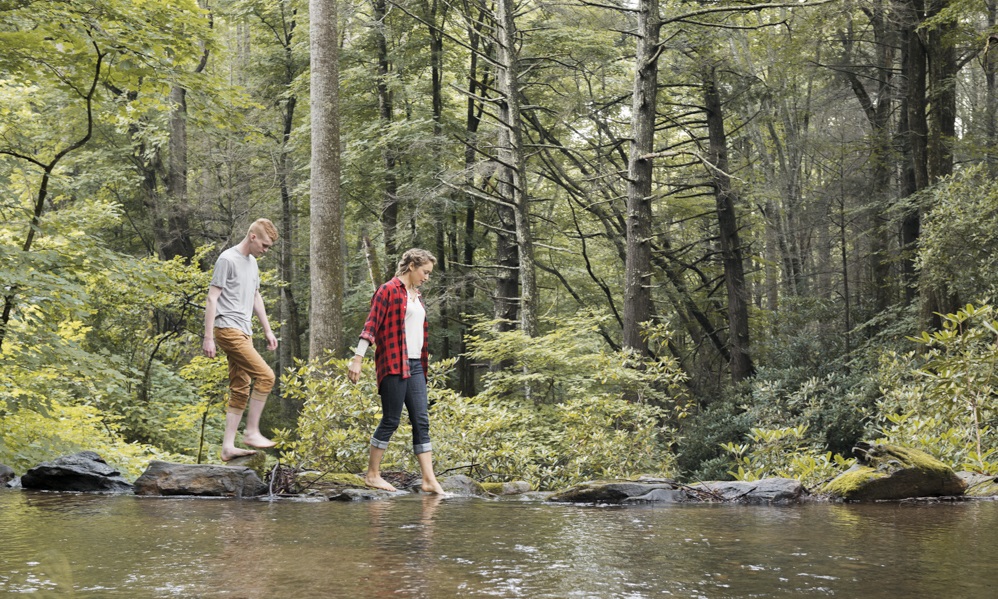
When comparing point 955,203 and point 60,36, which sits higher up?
point 60,36

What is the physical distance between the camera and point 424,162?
67.9ft

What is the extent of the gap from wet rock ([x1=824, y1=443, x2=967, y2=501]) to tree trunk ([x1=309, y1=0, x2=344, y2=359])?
7.42 meters

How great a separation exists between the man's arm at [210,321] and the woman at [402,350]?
1.15m

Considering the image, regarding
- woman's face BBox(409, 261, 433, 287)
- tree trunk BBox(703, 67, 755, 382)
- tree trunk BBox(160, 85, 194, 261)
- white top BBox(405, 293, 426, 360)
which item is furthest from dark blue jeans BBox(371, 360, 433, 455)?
tree trunk BBox(160, 85, 194, 261)

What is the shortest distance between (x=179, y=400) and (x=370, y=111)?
10.1 m

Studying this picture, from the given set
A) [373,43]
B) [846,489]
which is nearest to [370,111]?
[373,43]

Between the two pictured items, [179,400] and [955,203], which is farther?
[179,400]

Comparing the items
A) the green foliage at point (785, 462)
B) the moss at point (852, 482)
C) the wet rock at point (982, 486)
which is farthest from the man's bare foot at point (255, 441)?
the wet rock at point (982, 486)

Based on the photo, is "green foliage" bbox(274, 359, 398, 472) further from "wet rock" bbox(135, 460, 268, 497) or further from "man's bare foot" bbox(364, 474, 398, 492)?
"wet rock" bbox(135, 460, 268, 497)

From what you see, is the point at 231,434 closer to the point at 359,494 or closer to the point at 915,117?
the point at 359,494

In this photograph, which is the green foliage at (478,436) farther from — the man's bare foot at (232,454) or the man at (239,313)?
the man at (239,313)

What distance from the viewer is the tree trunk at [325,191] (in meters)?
11.7

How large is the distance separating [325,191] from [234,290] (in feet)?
16.6

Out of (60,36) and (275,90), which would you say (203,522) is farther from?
(275,90)
